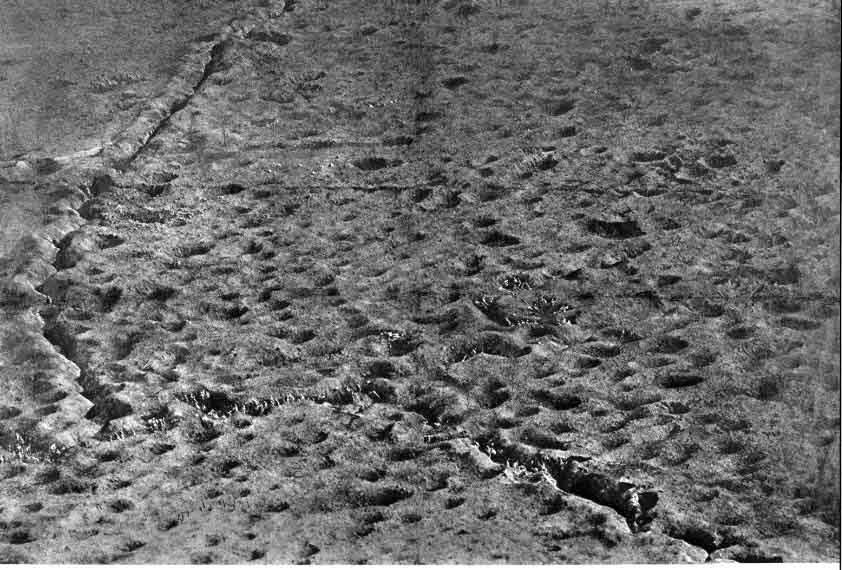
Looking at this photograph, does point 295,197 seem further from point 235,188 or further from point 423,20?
point 423,20

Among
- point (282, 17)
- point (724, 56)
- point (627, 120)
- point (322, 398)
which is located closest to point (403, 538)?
point (322, 398)

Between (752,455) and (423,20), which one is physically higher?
(423,20)

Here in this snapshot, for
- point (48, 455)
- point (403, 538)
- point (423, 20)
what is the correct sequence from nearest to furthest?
point (403, 538) < point (48, 455) < point (423, 20)

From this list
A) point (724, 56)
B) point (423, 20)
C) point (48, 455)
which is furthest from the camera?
point (423, 20)

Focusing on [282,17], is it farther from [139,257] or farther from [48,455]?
[48,455]

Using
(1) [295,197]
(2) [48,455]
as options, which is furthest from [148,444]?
(1) [295,197]

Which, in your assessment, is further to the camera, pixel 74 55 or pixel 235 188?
pixel 74 55
